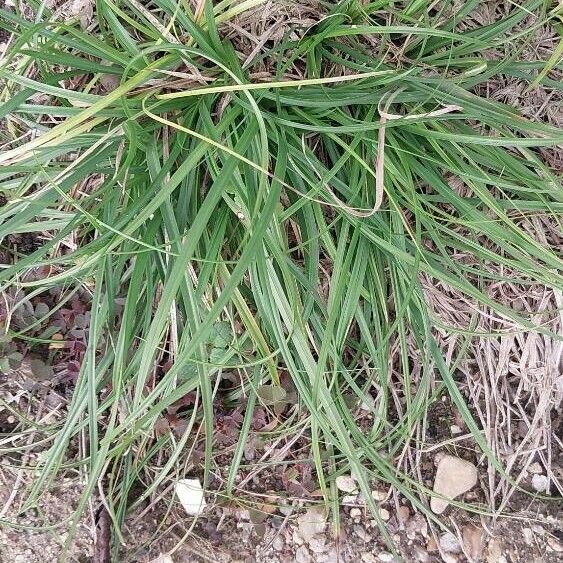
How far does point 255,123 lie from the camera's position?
0.86m

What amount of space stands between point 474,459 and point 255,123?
2.21ft

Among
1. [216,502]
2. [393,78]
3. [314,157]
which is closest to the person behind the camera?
[393,78]

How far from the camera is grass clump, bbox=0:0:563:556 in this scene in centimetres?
84

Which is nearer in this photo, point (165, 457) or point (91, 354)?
point (91, 354)

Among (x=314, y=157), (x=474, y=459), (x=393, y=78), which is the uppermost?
(x=393, y=78)

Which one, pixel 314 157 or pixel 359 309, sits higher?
pixel 314 157

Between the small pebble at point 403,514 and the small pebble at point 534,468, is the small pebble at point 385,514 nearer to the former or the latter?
the small pebble at point 403,514

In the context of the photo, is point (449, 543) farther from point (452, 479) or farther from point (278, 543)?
point (278, 543)

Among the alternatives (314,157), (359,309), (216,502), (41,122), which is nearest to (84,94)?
(41,122)

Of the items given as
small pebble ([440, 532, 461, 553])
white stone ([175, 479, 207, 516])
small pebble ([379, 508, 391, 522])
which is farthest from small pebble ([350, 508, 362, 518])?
white stone ([175, 479, 207, 516])

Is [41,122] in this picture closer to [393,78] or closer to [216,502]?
[393,78]

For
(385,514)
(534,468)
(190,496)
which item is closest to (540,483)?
(534,468)

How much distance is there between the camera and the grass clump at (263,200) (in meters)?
0.84

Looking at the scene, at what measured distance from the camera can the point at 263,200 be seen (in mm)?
858
